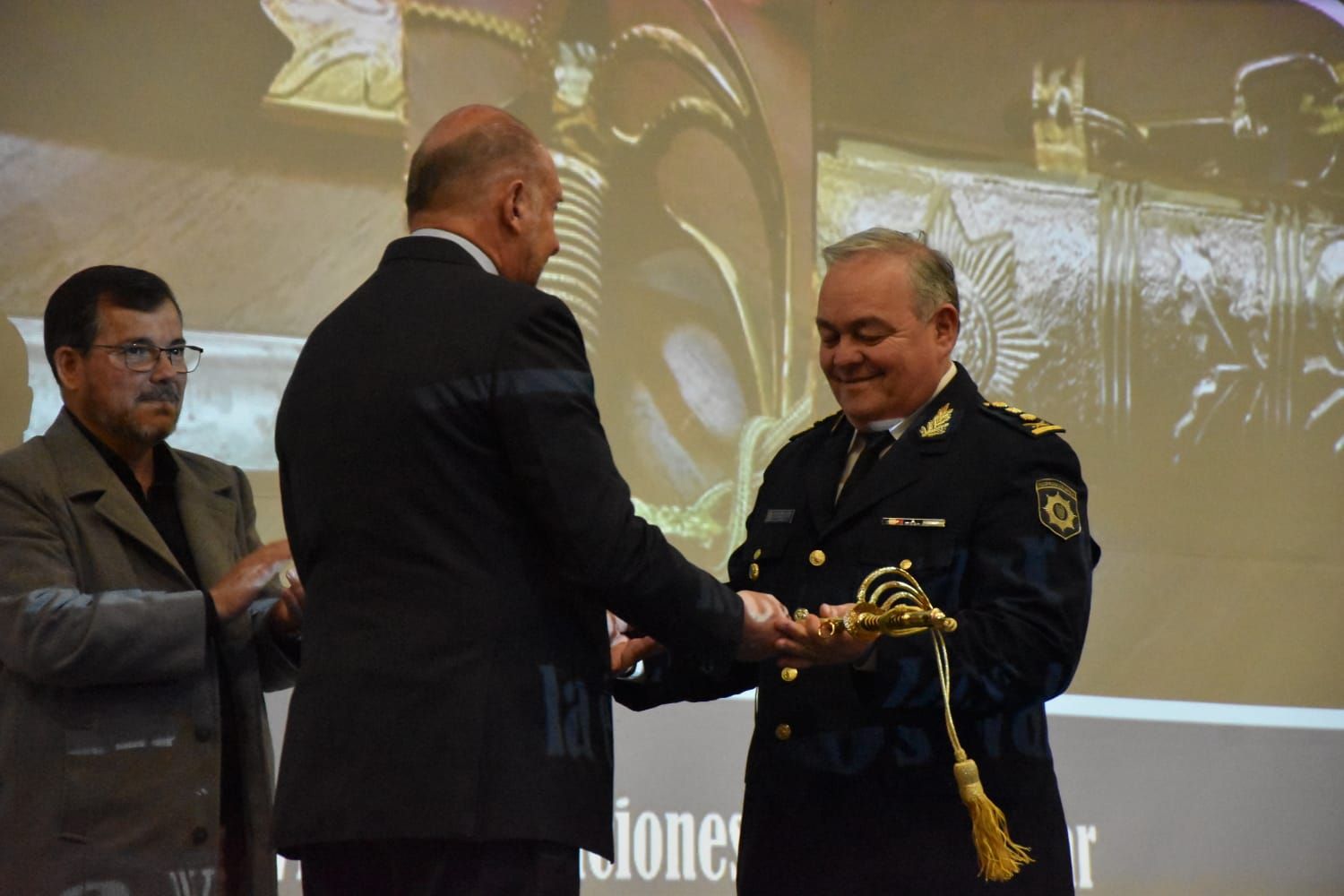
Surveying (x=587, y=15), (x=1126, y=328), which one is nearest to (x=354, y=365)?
(x=587, y=15)

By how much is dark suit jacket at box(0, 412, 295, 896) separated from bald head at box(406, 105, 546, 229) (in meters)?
0.76

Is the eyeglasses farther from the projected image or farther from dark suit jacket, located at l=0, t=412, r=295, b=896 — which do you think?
the projected image

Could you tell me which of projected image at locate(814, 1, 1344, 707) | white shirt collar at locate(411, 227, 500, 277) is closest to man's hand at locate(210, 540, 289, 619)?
white shirt collar at locate(411, 227, 500, 277)

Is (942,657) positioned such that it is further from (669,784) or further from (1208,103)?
(1208,103)

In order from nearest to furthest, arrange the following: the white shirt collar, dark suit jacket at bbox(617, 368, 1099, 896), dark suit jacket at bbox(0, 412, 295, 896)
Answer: the white shirt collar < dark suit jacket at bbox(617, 368, 1099, 896) < dark suit jacket at bbox(0, 412, 295, 896)

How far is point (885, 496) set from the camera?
226cm

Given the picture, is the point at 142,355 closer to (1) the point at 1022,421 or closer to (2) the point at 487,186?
(2) the point at 487,186

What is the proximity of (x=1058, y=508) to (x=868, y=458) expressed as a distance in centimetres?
31

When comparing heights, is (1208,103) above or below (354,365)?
above

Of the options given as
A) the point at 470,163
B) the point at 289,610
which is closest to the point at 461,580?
the point at 470,163

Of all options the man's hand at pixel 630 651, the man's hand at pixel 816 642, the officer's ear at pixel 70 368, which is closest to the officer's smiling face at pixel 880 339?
the man's hand at pixel 816 642

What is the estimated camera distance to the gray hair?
92.0 inches

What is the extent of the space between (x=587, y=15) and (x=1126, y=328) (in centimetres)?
173

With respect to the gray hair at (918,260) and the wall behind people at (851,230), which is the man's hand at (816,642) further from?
the wall behind people at (851,230)
